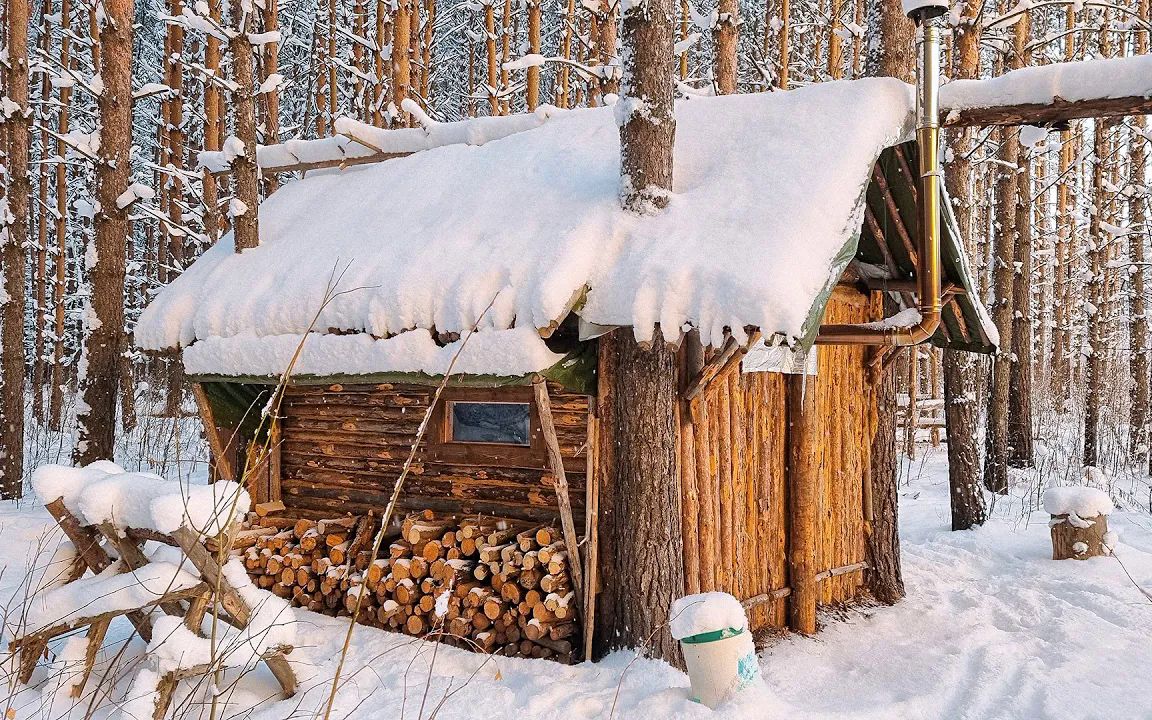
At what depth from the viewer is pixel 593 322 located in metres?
5.15

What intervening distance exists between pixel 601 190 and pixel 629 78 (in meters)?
0.86

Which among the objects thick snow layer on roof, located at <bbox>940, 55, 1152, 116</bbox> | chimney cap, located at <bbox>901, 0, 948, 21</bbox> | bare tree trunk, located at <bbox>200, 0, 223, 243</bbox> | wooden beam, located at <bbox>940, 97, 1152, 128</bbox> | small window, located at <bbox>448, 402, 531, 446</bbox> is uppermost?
bare tree trunk, located at <bbox>200, 0, 223, 243</bbox>

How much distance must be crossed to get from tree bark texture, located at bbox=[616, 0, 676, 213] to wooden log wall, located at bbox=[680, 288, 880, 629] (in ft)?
4.56

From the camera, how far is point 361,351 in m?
5.92

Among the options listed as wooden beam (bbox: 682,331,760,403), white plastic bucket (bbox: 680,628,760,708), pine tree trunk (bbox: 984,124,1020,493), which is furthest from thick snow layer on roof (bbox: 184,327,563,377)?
pine tree trunk (bbox: 984,124,1020,493)

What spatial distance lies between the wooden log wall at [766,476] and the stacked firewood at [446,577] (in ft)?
3.30

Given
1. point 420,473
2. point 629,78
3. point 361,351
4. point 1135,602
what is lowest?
point 1135,602

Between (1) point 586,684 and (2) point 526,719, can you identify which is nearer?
(2) point 526,719

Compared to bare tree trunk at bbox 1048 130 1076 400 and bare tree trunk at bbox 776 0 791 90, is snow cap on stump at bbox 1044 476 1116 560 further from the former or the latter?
bare tree trunk at bbox 1048 130 1076 400

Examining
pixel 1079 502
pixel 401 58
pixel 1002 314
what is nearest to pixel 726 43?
pixel 401 58

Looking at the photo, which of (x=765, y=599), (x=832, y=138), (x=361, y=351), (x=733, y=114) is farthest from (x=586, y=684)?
(x=733, y=114)

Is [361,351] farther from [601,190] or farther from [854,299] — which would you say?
[854,299]

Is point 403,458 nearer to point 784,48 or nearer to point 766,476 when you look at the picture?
point 766,476

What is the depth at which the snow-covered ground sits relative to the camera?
184 inches
